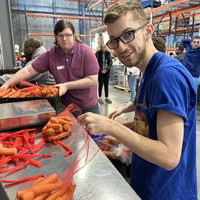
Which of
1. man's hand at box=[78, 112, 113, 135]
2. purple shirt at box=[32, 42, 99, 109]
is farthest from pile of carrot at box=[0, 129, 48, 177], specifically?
purple shirt at box=[32, 42, 99, 109]

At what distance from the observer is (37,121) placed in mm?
1146

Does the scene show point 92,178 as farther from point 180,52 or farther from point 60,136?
point 180,52

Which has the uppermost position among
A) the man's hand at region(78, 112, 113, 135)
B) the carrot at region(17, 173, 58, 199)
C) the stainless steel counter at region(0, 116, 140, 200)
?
the man's hand at region(78, 112, 113, 135)

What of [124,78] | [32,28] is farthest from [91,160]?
[32,28]

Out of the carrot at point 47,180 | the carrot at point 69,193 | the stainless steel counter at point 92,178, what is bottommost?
the stainless steel counter at point 92,178

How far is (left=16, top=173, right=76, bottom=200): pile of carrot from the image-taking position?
58 centimetres

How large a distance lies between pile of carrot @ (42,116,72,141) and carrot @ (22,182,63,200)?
35 cm

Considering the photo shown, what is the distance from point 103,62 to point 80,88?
13.1ft

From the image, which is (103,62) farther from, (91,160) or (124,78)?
(91,160)

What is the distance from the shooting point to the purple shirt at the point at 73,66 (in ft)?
5.70

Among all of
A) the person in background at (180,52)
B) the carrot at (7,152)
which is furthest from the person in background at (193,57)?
the carrot at (7,152)

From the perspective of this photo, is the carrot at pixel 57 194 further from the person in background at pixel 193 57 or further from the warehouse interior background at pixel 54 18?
the warehouse interior background at pixel 54 18

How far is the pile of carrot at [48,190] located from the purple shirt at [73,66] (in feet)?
3.94

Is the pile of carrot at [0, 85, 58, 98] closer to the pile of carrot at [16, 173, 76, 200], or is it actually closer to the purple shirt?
the purple shirt
